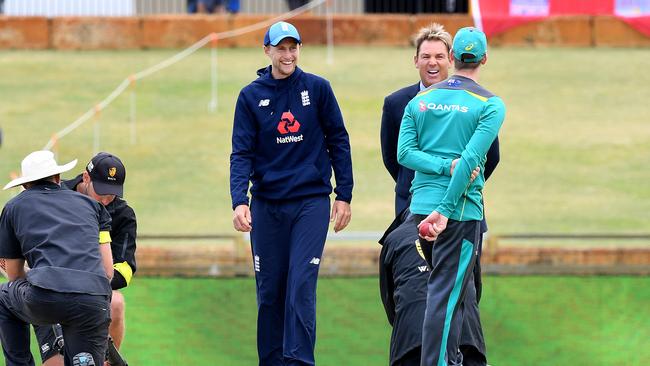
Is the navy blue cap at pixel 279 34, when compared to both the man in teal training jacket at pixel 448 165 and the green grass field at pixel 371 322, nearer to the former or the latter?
the man in teal training jacket at pixel 448 165

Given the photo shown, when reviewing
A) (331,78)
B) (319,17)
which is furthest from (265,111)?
(319,17)

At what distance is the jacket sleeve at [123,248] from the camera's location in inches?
335

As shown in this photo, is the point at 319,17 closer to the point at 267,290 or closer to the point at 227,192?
the point at 227,192

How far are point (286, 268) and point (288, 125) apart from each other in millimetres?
853

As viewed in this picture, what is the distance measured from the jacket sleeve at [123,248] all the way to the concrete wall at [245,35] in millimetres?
13450

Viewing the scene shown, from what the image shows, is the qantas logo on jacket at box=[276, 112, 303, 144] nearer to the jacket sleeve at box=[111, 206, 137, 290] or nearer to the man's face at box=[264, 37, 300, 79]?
the man's face at box=[264, 37, 300, 79]

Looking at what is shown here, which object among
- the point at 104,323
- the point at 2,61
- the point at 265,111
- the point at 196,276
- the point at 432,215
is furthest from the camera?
the point at 2,61

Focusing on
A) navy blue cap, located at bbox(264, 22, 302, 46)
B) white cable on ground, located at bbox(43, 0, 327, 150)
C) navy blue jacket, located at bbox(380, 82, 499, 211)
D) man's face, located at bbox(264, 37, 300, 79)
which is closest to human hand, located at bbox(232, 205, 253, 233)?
man's face, located at bbox(264, 37, 300, 79)

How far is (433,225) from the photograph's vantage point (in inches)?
275

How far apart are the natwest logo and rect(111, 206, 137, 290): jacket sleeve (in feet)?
3.69

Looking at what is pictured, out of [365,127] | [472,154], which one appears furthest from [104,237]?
[365,127]

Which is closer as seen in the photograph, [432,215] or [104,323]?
[432,215]

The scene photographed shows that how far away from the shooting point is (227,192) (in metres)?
15.5

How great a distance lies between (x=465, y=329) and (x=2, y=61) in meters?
14.9
